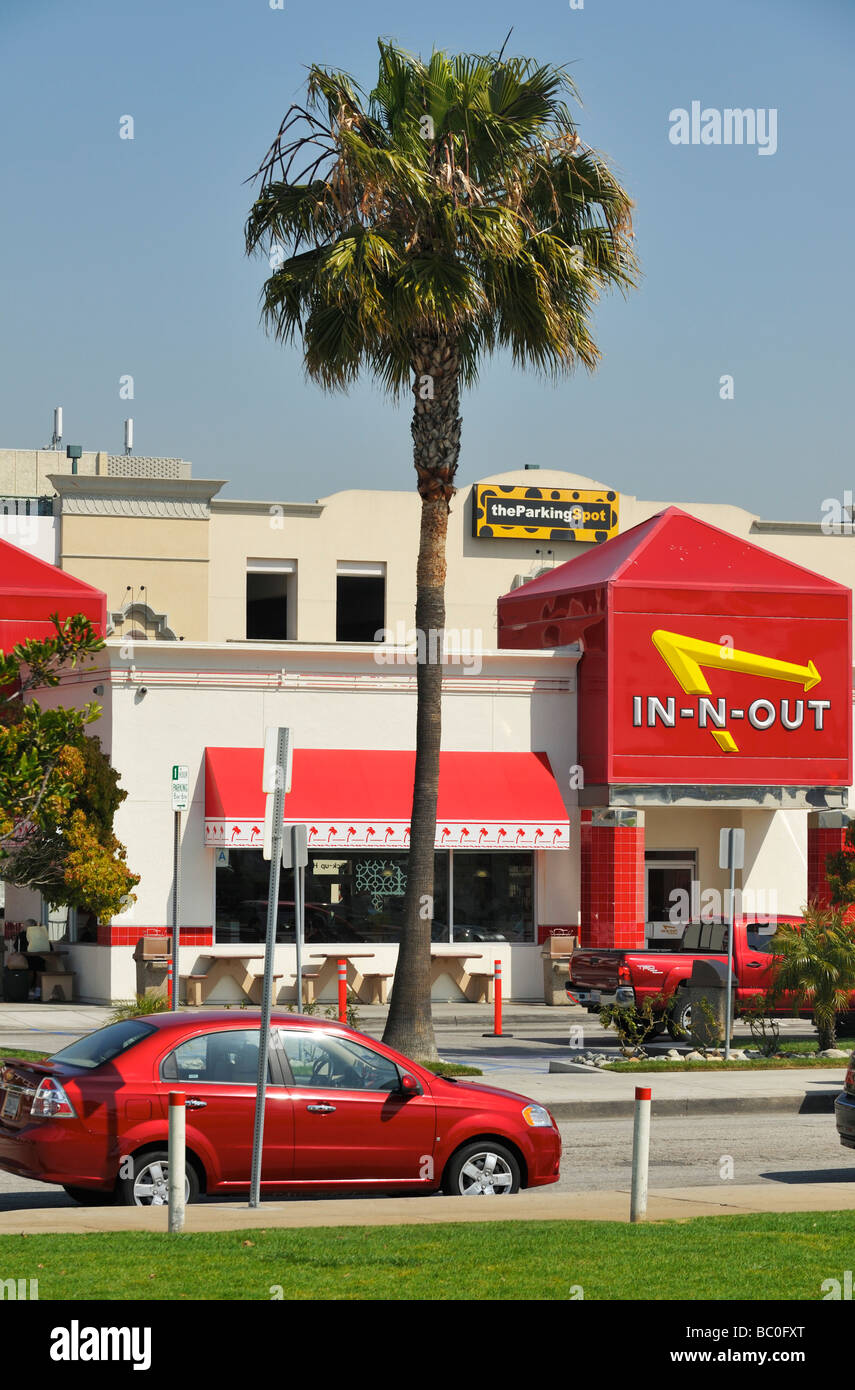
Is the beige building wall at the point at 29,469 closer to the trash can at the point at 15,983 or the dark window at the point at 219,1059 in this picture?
the trash can at the point at 15,983

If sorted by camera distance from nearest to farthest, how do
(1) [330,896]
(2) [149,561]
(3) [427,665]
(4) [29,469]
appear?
(3) [427,665] < (1) [330,896] < (2) [149,561] < (4) [29,469]

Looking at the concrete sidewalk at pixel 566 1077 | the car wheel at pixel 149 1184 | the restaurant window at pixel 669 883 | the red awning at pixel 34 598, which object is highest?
the red awning at pixel 34 598

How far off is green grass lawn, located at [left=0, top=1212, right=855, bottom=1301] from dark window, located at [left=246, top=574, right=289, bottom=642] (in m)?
42.4

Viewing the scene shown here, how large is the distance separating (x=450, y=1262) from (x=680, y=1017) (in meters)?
14.9

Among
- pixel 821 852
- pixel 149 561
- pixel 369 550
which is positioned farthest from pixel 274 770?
pixel 369 550

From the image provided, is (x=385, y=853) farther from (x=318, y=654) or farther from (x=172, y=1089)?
(x=172, y=1089)

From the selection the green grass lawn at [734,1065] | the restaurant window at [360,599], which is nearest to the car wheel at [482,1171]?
the green grass lawn at [734,1065]

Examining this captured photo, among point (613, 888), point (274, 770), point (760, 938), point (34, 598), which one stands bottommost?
point (760, 938)

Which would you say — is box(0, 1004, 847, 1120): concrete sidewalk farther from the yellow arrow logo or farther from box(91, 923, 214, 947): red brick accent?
the yellow arrow logo

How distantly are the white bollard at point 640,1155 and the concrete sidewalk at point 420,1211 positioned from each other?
104mm

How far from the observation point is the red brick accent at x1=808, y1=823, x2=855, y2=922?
33.2 meters

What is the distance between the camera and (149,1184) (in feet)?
38.5

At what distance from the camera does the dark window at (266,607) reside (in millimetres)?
52406

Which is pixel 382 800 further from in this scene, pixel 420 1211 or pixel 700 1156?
pixel 420 1211
